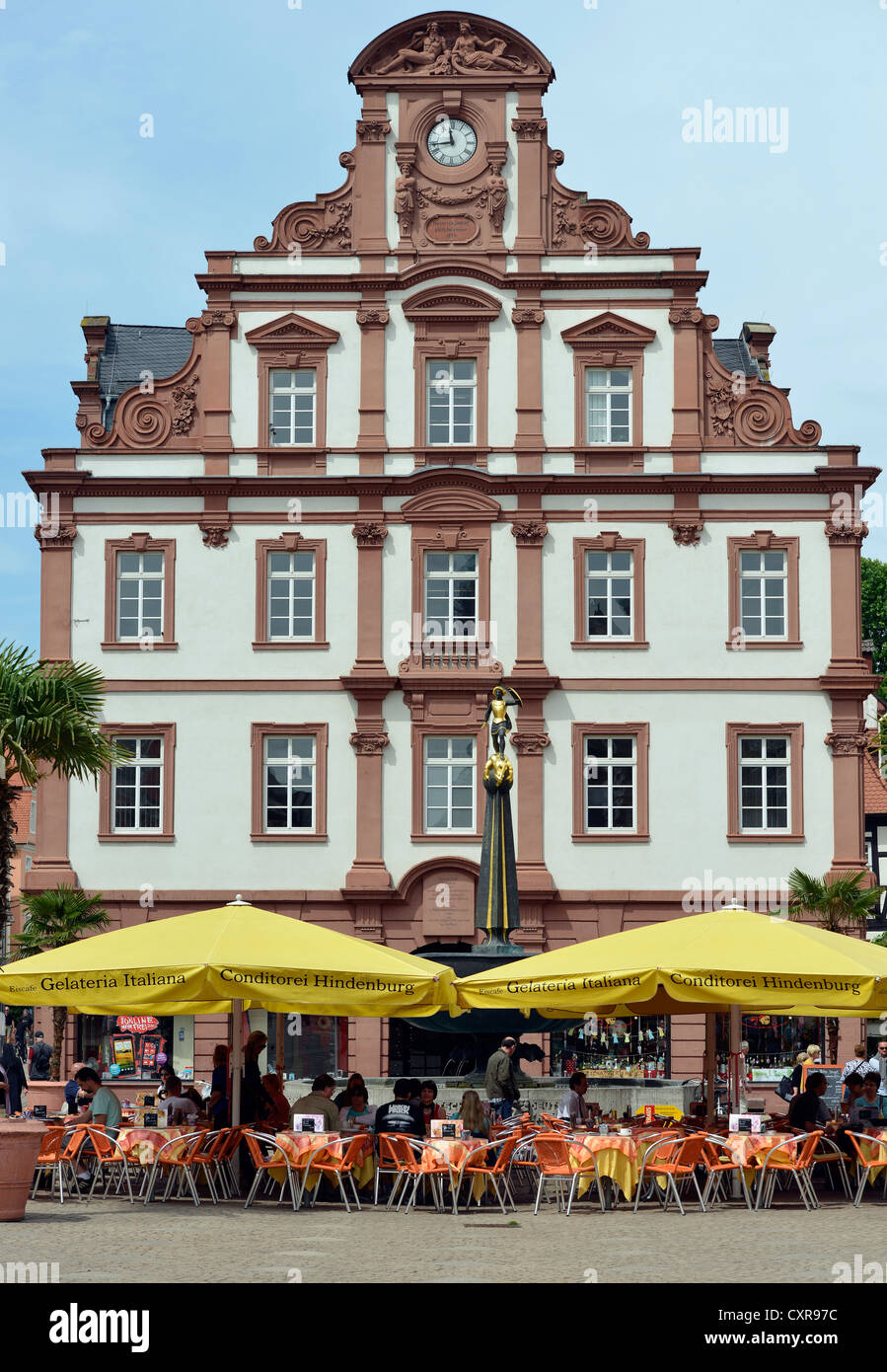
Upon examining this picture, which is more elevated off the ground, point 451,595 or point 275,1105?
point 451,595

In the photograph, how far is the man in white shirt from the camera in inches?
837

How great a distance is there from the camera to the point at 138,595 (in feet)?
123

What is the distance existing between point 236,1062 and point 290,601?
727 inches

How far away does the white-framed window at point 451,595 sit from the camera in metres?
37.1

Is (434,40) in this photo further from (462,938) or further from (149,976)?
(149,976)

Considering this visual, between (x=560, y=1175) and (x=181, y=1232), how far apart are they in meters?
4.20

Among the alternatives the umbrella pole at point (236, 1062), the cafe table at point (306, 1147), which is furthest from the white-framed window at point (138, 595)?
the cafe table at point (306, 1147)

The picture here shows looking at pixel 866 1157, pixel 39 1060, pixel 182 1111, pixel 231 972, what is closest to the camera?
pixel 231 972

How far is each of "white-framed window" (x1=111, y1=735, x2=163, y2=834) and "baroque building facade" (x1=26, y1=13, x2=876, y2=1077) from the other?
0.19 ft

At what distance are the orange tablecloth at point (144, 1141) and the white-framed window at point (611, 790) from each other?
17.6m

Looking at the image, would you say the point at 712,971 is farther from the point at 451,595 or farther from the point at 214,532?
the point at 214,532

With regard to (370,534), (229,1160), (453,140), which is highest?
(453,140)

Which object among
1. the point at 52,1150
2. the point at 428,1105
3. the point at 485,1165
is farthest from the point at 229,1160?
the point at 485,1165

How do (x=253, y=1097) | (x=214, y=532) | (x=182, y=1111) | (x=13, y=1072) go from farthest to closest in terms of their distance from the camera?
(x=214, y=532) < (x=13, y=1072) < (x=182, y=1111) < (x=253, y=1097)
